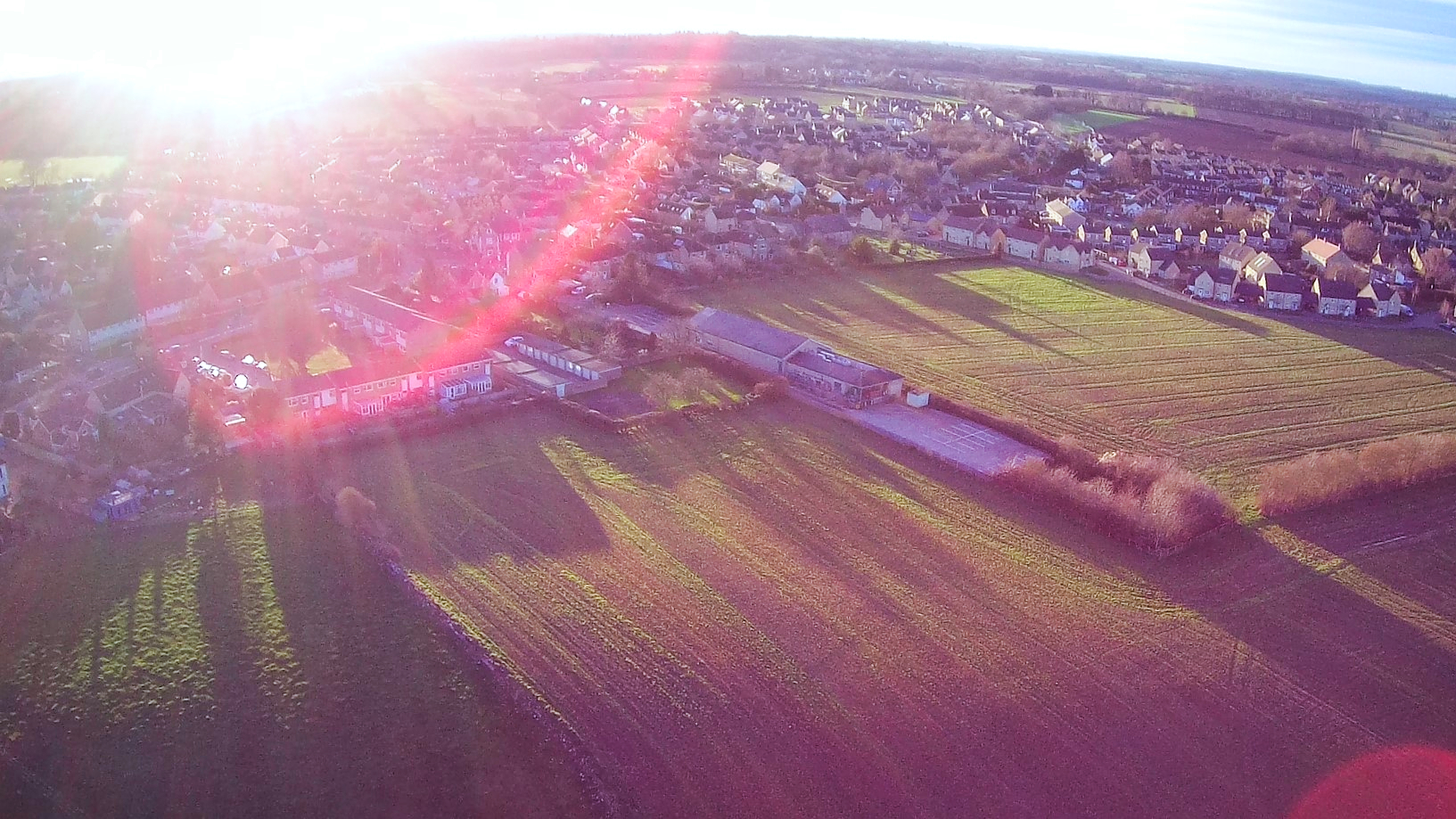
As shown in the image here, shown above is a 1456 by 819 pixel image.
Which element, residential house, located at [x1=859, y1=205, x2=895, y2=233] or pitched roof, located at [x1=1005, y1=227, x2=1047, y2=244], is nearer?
pitched roof, located at [x1=1005, y1=227, x2=1047, y2=244]

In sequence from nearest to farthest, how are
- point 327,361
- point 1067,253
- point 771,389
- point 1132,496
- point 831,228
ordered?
point 1132,496 < point 771,389 < point 327,361 < point 1067,253 < point 831,228

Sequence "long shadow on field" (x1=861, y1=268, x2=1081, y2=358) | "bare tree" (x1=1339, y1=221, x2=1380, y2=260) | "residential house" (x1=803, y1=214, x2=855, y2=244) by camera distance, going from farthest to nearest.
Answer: "bare tree" (x1=1339, y1=221, x2=1380, y2=260), "residential house" (x1=803, y1=214, x2=855, y2=244), "long shadow on field" (x1=861, y1=268, x2=1081, y2=358)

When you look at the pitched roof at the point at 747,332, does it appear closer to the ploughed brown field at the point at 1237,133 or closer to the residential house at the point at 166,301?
the residential house at the point at 166,301

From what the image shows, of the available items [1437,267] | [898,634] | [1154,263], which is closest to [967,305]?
[1154,263]

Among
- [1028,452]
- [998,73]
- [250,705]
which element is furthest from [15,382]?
[998,73]

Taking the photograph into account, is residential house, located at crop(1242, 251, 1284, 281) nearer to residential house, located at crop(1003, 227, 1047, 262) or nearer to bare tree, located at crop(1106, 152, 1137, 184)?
residential house, located at crop(1003, 227, 1047, 262)

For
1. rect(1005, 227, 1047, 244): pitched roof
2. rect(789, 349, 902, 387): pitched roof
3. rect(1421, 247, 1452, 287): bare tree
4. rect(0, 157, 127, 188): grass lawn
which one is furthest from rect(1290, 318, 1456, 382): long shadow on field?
rect(0, 157, 127, 188): grass lawn

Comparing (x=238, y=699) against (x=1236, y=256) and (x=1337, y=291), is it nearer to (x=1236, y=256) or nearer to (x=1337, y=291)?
(x=1337, y=291)
